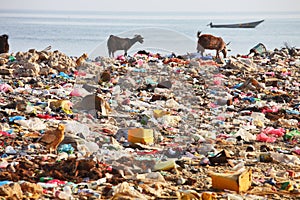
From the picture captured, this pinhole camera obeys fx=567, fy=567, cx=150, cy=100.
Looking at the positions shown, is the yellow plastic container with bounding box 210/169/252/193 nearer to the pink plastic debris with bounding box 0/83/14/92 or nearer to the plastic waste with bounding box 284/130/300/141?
the plastic waste with bounding box 284/130/300/141

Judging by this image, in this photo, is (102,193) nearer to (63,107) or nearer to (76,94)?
(63,107)

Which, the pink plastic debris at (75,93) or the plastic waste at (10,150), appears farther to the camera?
the pink plastic debris at (75,93)

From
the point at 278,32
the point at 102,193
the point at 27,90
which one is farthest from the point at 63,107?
the point at 278,32

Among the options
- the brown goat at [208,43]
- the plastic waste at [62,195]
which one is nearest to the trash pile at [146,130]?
the plastic waste at [62,195]

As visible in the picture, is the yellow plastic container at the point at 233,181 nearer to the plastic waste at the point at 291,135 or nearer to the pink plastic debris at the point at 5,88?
the plastic waste at the point at 291,135

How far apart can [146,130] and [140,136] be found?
0.10m

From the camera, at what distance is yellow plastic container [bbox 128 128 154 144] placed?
353 cm

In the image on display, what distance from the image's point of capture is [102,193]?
2.63m

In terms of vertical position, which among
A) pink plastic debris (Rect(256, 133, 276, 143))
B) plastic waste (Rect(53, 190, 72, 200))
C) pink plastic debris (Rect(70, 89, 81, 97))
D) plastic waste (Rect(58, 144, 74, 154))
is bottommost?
plastic waste (Rect(53, 190, 72, 200))

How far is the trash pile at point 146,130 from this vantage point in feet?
9.02

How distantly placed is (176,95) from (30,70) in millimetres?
2000

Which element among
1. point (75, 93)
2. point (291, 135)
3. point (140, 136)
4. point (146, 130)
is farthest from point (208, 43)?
point (140, 136)

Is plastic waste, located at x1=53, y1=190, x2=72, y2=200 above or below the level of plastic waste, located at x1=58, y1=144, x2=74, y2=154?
below

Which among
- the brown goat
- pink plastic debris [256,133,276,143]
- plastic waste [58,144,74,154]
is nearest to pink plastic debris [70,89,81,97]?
plastic waste [58,144,74,154]
